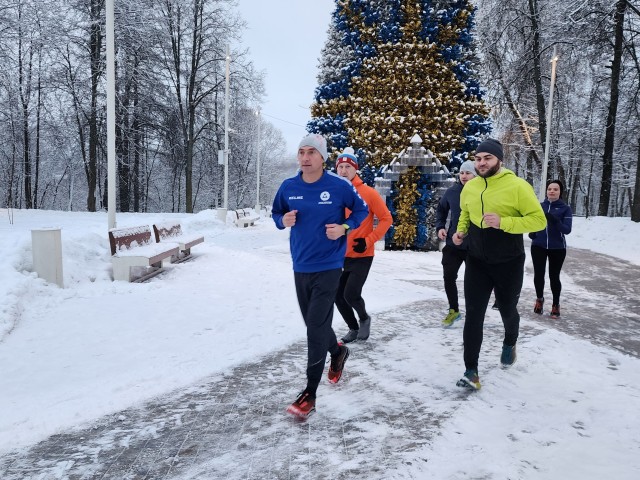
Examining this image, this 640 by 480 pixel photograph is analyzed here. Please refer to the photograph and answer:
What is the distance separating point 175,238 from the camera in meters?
10.8

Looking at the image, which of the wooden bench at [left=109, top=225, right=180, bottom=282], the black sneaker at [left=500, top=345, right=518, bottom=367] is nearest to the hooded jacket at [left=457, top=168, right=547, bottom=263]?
the black sneaker at [left=500, top=345, right=518, bottom=367]

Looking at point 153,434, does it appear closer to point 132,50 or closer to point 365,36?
point 365,36

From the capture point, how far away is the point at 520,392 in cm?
378

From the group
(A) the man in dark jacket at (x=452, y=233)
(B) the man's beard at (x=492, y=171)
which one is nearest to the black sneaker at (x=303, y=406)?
(B) the man's beard at (x=492, y=171)

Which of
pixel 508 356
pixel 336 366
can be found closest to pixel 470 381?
pixel 508 356

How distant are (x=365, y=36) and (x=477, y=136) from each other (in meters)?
4.44

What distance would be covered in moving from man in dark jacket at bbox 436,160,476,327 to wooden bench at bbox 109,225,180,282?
478 centimetres

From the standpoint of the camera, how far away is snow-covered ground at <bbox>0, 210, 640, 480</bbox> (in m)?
2.92

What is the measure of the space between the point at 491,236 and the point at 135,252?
244 inches

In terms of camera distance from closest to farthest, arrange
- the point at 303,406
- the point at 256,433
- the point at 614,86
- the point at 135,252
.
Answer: the point at 256,433, the point at 303,406, the point at 135,252, the point at 614,86

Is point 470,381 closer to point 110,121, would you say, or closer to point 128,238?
point 128,238

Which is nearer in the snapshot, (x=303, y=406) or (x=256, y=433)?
(x=256, y=433)

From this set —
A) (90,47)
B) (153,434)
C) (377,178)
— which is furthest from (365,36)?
(90,47)

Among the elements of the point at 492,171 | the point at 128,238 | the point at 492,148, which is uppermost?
the point at 492,148
